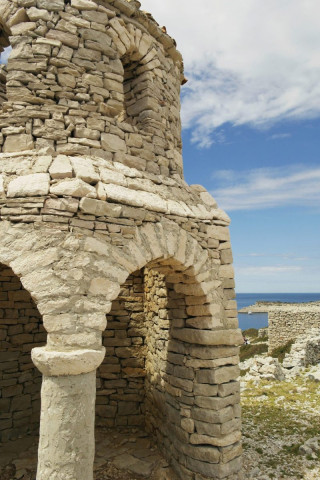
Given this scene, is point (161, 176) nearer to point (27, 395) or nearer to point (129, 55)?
point (129, 55)

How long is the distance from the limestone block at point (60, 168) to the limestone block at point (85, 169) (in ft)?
0.26

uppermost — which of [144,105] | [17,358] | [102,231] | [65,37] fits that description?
[65,37]

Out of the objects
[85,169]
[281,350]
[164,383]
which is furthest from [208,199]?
[281,350]

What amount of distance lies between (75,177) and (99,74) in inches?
70.3

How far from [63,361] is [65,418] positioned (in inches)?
22.5

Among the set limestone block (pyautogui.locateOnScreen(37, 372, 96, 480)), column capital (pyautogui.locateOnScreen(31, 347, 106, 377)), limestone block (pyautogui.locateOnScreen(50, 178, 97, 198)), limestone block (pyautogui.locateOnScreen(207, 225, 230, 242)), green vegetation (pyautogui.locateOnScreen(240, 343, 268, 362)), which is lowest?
green vegetation (pyautogui.locateOnScreen(240, 343, 268, 362))

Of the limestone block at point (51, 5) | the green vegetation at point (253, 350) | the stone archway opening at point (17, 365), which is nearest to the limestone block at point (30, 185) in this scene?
the limestone block at point (51, 5)

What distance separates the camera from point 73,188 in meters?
4.00

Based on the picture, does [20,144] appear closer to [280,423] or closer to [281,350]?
[280,423]

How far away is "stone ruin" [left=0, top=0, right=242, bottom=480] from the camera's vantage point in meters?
3.70

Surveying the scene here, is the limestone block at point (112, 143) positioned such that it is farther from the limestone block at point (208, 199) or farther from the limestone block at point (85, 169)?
the limestone block at point (208, 199)

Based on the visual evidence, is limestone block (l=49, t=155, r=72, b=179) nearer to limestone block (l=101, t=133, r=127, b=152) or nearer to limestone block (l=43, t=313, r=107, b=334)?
limestone block (l=101, t=133, r=127, b=152)

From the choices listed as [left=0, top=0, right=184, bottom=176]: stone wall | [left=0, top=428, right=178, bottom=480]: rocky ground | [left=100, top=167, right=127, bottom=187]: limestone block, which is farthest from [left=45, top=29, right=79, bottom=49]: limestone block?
[left=0, top=428, right=178, bottom=480]: rocky ground

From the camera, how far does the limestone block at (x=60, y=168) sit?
4.15 meters
